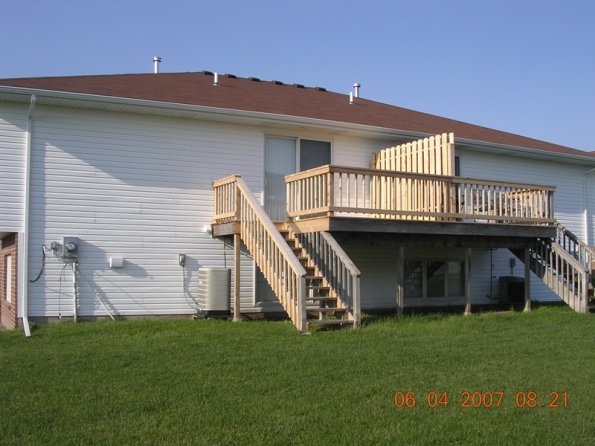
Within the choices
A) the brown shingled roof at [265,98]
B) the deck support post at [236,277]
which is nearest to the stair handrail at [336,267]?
the deck support post at [236,277]

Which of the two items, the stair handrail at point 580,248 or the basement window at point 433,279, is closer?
the stair handrail at point 580,248

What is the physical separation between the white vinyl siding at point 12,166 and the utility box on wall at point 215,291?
3.31 m

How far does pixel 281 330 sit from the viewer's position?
1039 centimetres

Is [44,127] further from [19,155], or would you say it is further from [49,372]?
[49,372]

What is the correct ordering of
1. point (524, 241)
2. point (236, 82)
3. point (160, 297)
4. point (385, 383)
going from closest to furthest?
point (385, 383) → point (160, 297) → point (524, 241) → point (236, 82)

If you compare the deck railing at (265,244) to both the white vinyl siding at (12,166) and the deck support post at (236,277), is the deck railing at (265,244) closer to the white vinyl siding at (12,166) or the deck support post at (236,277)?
the deck support post at (236,277)

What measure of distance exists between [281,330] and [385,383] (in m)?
3.71

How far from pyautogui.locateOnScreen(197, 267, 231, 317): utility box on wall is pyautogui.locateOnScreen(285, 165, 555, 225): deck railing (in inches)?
67.1

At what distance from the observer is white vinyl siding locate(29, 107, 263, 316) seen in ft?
38.1

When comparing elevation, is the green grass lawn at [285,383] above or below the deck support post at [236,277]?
below

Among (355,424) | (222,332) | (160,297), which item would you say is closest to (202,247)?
(160,297)

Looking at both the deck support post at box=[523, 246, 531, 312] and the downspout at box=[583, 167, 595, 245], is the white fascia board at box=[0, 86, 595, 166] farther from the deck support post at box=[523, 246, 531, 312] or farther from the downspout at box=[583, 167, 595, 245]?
the deck support post at box=[523, 246, 531, 312]

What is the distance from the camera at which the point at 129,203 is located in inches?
483

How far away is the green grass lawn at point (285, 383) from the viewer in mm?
5316
